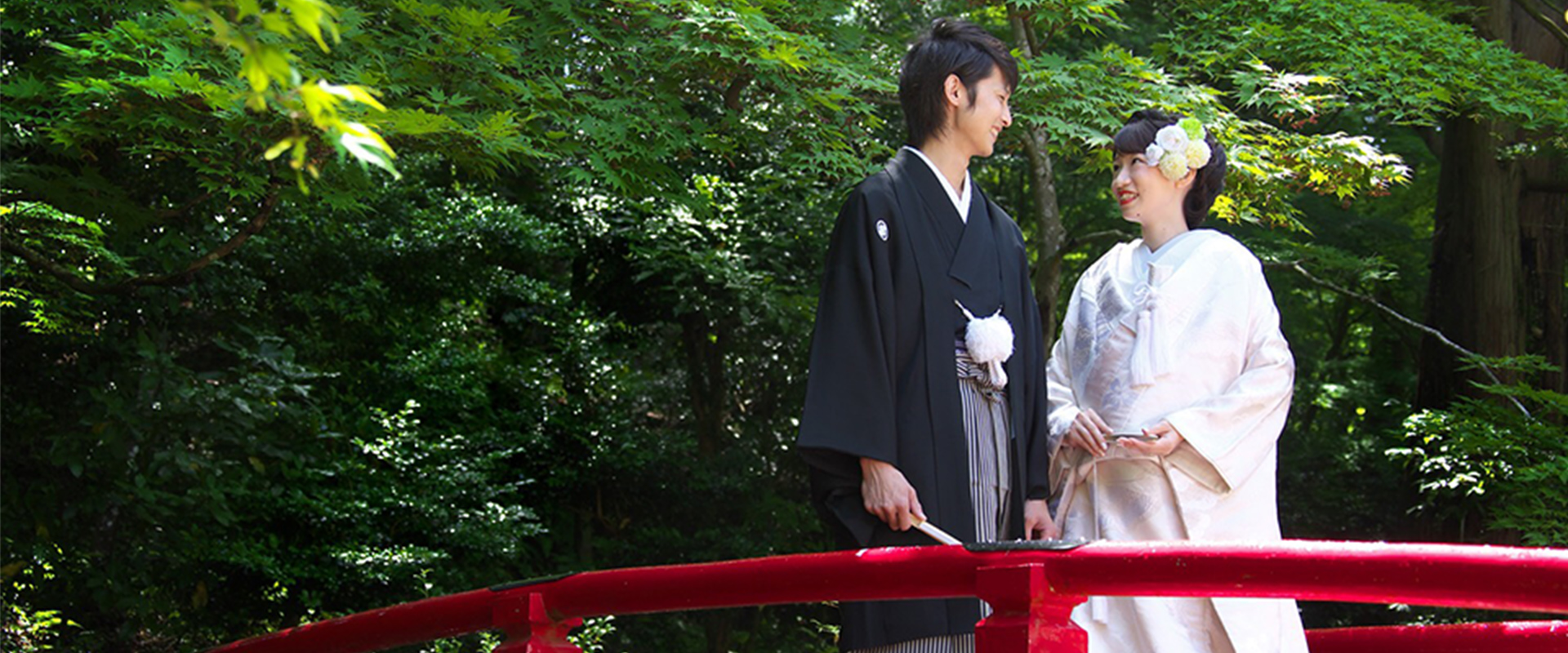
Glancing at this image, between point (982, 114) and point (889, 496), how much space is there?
0.77 m

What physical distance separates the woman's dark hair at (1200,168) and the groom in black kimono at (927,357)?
337 millimetres

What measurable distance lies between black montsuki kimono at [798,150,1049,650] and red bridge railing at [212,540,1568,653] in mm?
243

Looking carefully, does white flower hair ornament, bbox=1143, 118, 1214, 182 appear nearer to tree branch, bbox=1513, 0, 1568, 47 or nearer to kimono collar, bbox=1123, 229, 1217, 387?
kimono collar, bbox=1123, 229, 1217, 387

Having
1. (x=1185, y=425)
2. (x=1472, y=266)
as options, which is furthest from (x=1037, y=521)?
(x=1472, y=266)

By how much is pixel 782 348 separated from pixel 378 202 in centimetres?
233

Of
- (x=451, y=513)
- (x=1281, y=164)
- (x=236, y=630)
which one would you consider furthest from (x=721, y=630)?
(x=1281, y=164)

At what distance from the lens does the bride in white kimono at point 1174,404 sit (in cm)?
265

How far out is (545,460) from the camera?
7738mm

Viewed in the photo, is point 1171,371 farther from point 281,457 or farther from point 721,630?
point 721,630

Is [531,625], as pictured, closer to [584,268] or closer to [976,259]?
[976,259]

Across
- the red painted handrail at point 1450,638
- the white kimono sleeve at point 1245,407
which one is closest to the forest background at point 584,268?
the white kimono sleeve at point 1245,407

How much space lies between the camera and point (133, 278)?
436cm

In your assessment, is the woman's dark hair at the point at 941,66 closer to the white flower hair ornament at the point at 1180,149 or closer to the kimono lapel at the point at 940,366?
the kimono lapel at the point at 940,366

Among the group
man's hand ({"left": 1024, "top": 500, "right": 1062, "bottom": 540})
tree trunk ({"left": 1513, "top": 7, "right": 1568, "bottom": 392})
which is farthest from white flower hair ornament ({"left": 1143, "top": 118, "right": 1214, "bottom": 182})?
tree trunk ({"left": 1513, "top": 7, "right": 1568, "bottom": 392})
